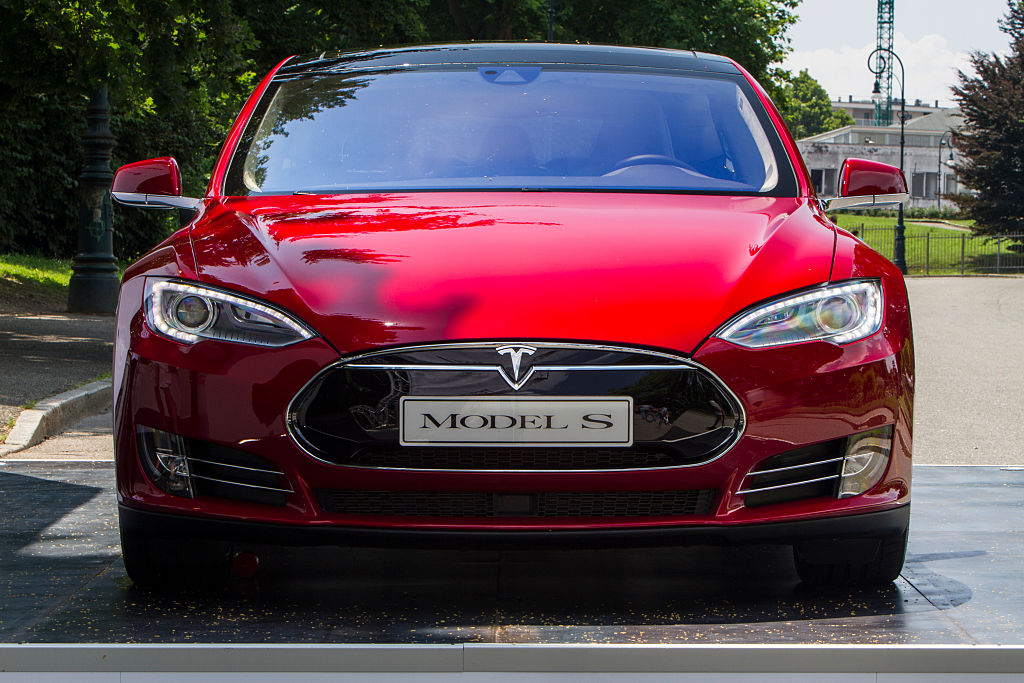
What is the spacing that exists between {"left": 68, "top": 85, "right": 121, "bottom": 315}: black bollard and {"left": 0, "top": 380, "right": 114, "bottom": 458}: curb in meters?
8.98

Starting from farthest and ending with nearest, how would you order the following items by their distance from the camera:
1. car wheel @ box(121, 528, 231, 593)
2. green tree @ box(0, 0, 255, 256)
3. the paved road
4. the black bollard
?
1. the black bollard
2. green tree @ box(0, 0, 255, 256)
3. the paved road
4. car wheel @ box(121, 528, 231, 593)

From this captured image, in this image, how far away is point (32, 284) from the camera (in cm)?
2206

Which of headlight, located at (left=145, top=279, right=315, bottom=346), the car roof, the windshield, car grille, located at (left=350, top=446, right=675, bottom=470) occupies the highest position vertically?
→ the car roof

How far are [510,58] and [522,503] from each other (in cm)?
194

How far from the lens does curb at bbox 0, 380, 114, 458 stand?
769cm

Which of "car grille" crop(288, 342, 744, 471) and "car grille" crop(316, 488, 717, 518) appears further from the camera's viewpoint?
"car grille" crop(316, 488, 717, 518)

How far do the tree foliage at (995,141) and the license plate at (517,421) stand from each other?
171 feet

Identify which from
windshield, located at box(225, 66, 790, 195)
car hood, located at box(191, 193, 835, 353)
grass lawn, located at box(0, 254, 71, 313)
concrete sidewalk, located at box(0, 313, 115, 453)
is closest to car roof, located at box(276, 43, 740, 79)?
windshield, located at box(225, 66, 790, 195)

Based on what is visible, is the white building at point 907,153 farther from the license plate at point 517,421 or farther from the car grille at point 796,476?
the license plate at point 517,421

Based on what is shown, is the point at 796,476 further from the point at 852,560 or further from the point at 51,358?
the point at 51,358

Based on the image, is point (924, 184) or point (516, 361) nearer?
point (516, 361)

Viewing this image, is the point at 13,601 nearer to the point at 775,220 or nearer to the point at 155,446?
the point at 155,446

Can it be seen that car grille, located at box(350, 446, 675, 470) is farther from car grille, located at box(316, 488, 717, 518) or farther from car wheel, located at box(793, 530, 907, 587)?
car wheel, located at box(793, 530, 907, 587)

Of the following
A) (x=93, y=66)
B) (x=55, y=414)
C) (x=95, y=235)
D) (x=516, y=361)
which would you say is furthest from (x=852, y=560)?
(x=95, y=235)
